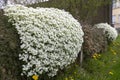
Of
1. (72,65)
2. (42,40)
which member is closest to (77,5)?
(72,65)

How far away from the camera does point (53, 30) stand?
178 inches

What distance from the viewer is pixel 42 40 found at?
4.23 metres

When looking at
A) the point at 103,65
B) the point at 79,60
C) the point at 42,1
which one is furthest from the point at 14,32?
the point at 42,1

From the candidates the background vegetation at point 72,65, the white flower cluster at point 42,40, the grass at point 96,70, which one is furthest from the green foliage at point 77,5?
the white flower cluster at point 42,40

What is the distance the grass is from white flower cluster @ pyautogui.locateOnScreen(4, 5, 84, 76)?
48cm

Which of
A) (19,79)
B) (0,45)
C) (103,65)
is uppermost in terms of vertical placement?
(0,45)

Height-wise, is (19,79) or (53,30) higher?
(53,30)

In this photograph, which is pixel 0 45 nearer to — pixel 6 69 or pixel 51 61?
pixel 6 69

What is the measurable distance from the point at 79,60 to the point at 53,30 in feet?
6.10

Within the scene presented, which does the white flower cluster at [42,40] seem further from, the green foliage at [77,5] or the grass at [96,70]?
the green foliage at [77,5]

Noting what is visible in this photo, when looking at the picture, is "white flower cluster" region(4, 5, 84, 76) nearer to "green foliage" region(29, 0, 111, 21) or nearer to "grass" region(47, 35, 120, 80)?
"grass" region(47, 35, 120, 80)

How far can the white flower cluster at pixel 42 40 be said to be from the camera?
4.06 m

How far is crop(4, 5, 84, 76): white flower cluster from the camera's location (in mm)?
4062

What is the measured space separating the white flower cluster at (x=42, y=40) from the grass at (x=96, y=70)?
0.48 m
